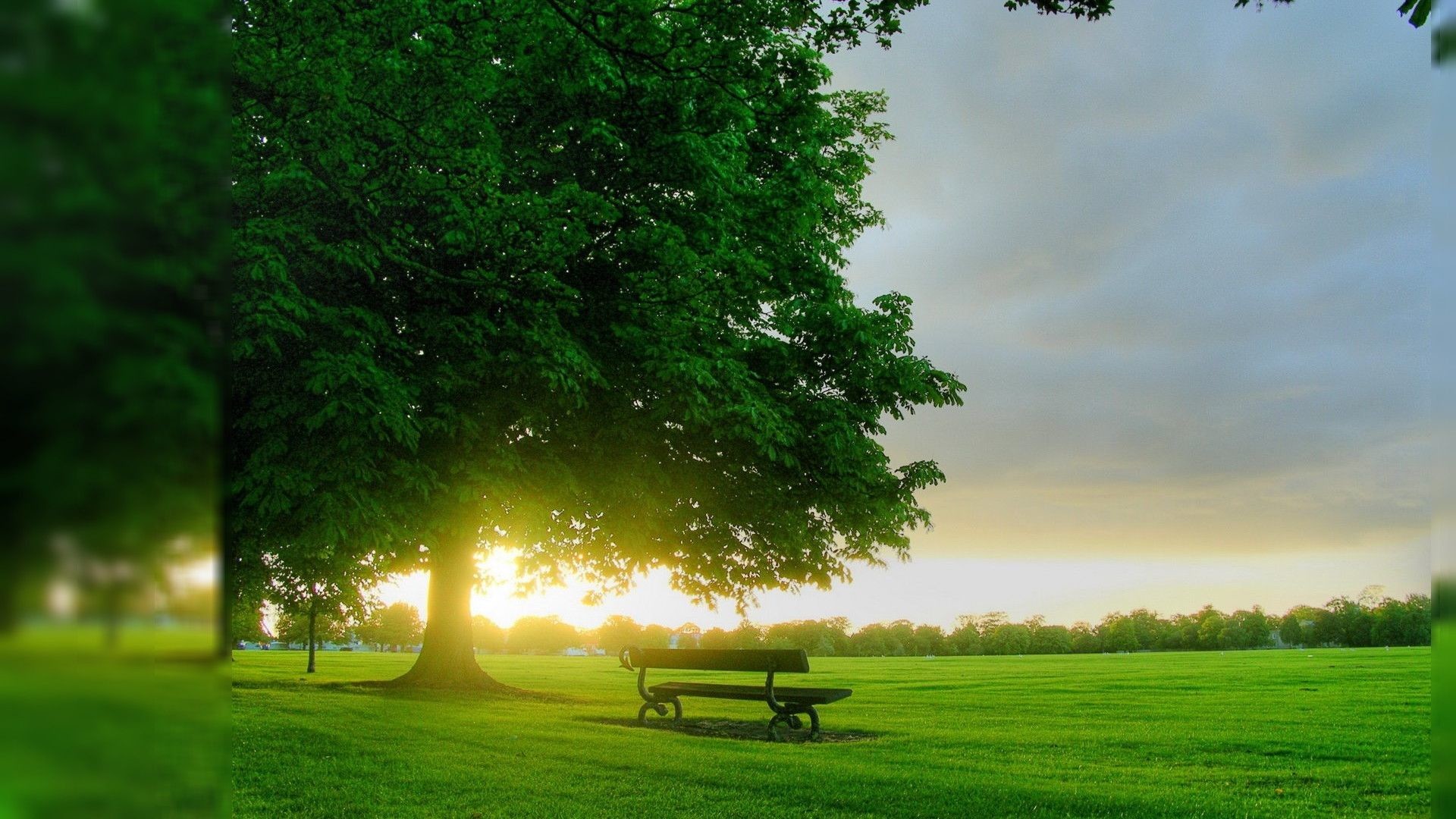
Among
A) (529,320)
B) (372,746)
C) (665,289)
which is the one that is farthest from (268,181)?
(372,746)

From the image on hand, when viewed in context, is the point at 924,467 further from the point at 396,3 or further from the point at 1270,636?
the point at 1270,636

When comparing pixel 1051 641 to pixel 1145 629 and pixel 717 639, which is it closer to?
pixel 1145 629

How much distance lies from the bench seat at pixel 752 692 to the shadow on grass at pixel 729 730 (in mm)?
522

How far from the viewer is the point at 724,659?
1470cm

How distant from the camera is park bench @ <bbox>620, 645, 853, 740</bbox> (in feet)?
45.1

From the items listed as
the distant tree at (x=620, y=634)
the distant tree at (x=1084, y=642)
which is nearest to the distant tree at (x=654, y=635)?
the distant tree at (x=620, y=634)

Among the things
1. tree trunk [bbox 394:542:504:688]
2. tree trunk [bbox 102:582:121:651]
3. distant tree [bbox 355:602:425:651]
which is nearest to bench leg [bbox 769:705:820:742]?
tree trunk [bbox 394:542:504:688]

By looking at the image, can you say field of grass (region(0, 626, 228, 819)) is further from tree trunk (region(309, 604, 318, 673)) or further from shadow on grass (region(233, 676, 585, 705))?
tree trunk (region(309, 604, 318, 673))

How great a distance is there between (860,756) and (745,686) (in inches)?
121

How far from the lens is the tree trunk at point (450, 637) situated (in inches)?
893

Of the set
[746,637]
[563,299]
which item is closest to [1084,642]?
[746,637]

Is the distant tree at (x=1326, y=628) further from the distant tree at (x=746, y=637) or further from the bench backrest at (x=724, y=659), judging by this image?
the bench backrest at (x=724, y=659)

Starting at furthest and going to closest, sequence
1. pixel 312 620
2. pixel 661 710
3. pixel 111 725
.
→ pixel 312 620 → pixel 661 710 → pixel 111 725

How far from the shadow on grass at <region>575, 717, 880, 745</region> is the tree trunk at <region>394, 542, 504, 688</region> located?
24.9ft
